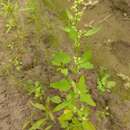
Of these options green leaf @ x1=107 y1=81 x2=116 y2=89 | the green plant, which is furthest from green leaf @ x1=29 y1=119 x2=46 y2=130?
green leaf @ x1=107 y1=81 x2=116 y2=89

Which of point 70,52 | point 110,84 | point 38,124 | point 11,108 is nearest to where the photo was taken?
point 38,124

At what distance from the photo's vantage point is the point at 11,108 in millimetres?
2467

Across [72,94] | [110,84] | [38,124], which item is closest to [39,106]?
[38,124]

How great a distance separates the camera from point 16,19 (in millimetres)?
2932

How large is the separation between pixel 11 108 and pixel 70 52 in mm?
605

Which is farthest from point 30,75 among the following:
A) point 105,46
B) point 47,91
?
point 105,46

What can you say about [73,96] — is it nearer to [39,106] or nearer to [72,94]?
[72,94]

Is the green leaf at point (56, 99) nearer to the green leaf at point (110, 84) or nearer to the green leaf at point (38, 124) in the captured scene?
the green leaf at point (38, 124)

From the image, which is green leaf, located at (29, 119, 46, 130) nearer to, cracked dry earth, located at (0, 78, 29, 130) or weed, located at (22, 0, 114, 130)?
weed, located at (22, 0, 114, 130)

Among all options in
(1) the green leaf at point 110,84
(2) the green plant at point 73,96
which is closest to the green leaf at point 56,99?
(2) the green plant at point 73,96

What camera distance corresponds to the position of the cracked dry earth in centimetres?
239

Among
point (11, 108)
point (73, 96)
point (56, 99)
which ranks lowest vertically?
point (11, 108)

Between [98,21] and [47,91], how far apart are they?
0.91m

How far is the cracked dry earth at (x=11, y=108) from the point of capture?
7.85ft
